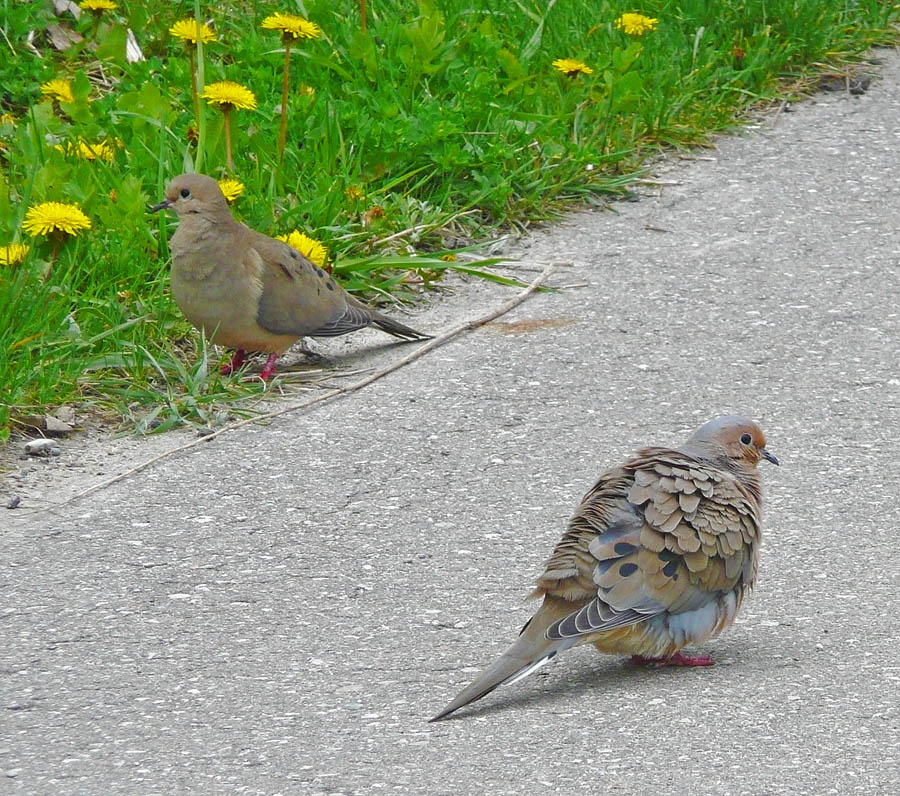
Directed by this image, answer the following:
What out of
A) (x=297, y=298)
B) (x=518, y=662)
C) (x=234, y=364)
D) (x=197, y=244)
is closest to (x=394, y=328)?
(x=297, y=298)

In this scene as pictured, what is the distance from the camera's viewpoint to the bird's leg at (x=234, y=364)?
5.20 m

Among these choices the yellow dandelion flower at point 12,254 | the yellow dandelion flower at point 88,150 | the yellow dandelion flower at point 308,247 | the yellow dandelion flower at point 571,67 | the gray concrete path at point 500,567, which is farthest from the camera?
the yellow dandelion flower at point 571,67

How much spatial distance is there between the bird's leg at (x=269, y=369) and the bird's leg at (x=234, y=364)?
0.09 meters

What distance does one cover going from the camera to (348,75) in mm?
6648

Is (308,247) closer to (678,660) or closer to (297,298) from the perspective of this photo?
(297,298)

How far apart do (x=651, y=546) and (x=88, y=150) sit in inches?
132

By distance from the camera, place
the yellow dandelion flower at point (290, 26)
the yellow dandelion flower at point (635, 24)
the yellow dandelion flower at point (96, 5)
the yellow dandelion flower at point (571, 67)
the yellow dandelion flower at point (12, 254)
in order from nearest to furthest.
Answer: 1. the yellow dandelion flower at point (12, 254)
2. the yellow dandelion flower at point (290, 26)
3. the yellow dandelion flower at point (96, 5)
4. the yellow dandelion flower at point (571, 67)
5. the yellow dandelion flower at point (635, 24)

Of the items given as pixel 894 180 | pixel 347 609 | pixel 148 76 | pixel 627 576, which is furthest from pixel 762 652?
pixel 148 76

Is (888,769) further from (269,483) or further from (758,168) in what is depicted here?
(758,168)

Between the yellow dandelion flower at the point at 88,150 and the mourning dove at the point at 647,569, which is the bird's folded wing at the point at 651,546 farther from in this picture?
the yellow dandelion flower at the point at 88,150

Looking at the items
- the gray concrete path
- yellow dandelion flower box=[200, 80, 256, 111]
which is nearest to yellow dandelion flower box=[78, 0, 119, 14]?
yellow dandelion flower box=[200, 80, 256, 111]

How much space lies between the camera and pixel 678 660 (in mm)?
3580

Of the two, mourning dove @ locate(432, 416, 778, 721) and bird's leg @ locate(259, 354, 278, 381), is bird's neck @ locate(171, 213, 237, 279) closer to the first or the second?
bird's leg @ locate(259, 354, 278, 381)

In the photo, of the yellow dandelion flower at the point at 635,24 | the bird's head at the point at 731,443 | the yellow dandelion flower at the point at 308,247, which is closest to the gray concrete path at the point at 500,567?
the bird's head at the point at 731,443
